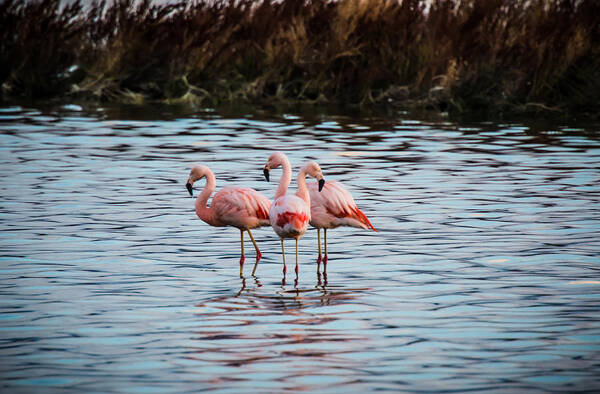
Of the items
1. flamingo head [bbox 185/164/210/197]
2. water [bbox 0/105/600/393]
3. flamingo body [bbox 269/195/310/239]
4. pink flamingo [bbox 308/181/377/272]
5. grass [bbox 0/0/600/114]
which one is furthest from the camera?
grass [bbox 0/0/600/114]

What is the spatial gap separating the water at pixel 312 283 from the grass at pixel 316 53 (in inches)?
243

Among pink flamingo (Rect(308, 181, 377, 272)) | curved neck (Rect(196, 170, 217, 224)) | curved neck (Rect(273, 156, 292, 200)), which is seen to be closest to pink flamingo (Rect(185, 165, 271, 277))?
curved neck (Rect(196, 170, 217, 224))

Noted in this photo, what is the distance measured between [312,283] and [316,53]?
15009 millimetres

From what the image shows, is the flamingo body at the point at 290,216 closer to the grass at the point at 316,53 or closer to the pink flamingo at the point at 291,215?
the pink flamingo at the point at 291,215

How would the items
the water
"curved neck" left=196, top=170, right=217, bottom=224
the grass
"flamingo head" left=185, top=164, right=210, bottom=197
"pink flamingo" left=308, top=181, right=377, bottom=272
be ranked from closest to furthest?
the water → "pink flamingo" left=308, top=181, right=377, bottom=272 → "curved neck" left=196, top=170, right=217, bottom=224 → "flamingo head" left=185, top=164, right=210, bottom=197 → the grass

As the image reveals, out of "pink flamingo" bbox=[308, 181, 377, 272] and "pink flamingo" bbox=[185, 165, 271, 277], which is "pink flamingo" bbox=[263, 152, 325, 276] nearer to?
"pink flamingo" bbox=[308, 181, 377, 272]

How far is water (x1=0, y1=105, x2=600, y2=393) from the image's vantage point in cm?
562

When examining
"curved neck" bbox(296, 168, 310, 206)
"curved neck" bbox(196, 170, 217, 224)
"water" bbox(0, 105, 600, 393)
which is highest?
"curved neck" bbox(296, 168, 310, 206)

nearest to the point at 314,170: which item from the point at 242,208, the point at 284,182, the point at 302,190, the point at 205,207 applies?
the point at 302,190

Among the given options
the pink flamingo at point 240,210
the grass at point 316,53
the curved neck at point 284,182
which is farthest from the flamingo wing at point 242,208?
the grass at point 316,53

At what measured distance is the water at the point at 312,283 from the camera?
5.62 meters

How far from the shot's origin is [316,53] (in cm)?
2228

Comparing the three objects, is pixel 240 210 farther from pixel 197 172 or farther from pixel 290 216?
pixel 290 216

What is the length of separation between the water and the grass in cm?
618
